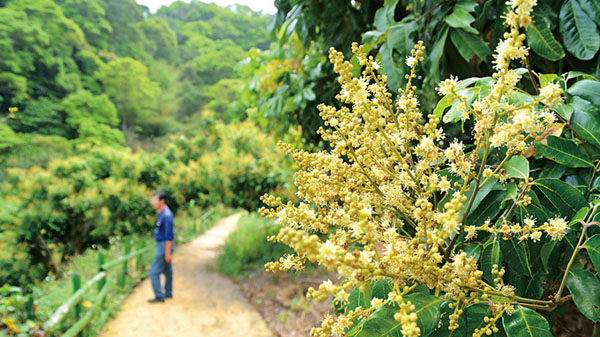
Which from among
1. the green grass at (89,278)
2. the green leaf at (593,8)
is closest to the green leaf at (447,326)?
the green leaf at (593,8)

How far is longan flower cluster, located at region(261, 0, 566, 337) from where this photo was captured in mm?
556

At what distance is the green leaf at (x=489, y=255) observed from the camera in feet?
2.47

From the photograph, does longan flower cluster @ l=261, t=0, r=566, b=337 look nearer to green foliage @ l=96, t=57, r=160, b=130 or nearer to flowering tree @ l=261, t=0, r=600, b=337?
flowering tree @ l=261, t=0, r=600, b=337

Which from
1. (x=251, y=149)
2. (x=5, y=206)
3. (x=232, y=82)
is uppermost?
(x=232, y=82)

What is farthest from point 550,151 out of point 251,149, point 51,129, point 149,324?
point 51,129

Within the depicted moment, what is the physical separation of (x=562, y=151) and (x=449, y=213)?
49cm

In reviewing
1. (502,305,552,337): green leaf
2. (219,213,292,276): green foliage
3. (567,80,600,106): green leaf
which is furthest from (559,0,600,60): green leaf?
(219,213,292,276): green foliage

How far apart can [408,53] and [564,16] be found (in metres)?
0.48

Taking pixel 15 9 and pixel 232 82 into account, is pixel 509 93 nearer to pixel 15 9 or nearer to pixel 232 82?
pixel 15 9

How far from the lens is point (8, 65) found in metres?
20.9

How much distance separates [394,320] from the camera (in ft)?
2.10

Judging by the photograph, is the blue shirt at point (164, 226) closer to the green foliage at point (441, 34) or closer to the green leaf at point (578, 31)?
the green foliage at point (441, 34)

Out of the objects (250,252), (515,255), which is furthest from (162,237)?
(515,255)

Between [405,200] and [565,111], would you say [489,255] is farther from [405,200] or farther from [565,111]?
[565,111]
